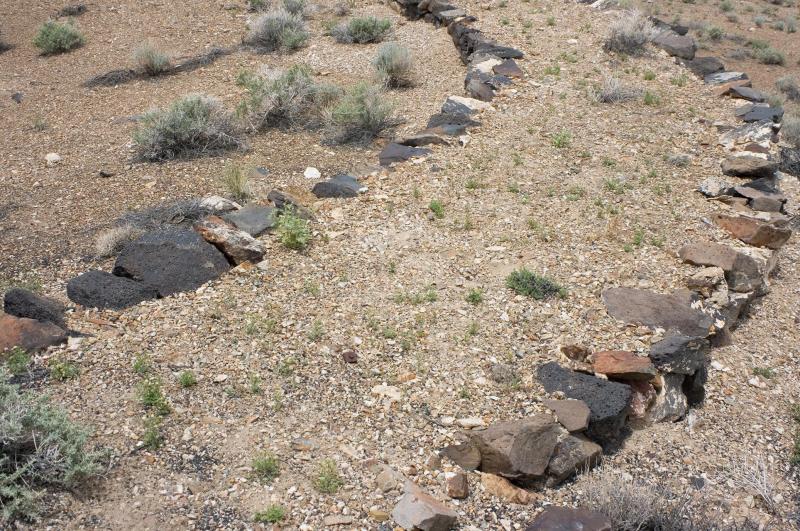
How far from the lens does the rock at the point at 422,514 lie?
3863 millimetres

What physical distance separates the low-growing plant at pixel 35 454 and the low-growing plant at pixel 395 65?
24.4ft

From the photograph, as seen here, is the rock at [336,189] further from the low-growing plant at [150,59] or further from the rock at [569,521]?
the low-growing plant at [150,59]

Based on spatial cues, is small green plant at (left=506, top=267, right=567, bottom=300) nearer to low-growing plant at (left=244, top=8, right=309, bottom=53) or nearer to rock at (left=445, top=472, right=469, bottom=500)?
rock at (left=445, top=472, right=469, bottom=500)

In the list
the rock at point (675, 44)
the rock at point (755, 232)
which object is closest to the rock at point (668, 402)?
the rock at point (755, 232)

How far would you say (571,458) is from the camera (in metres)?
4.52

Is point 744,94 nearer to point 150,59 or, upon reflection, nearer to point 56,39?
point 150,59

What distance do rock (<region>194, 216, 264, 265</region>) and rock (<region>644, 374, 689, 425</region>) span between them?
135 inches

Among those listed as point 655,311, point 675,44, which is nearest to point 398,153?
point 655,311

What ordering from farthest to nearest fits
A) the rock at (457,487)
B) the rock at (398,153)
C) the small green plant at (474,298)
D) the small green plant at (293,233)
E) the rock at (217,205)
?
the rock at (398,153) < the rock at (217,205) < the small green plant at (293,233) < the small green plant at (474,298) < the rock at (457,487)

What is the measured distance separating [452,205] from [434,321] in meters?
1.91

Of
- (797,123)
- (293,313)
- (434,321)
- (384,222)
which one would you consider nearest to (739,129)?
(797,123)

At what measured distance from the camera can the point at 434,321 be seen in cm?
556

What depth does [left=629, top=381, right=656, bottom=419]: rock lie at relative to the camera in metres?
5.13

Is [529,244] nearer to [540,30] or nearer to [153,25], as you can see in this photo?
[540,30]
